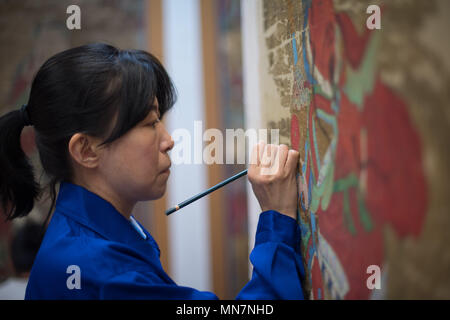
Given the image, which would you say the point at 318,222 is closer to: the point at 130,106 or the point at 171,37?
the point at 130,106

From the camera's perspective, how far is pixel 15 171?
0.89 metres

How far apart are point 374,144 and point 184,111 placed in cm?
109

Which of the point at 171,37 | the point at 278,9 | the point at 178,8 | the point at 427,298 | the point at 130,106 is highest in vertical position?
the point at 178,8

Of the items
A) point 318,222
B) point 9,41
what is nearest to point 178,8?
point 9,41

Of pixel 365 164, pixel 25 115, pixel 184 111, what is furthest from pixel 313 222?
pixel 184 111

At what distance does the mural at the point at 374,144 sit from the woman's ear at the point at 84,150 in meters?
0.39

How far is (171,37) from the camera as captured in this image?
1473 millimetres

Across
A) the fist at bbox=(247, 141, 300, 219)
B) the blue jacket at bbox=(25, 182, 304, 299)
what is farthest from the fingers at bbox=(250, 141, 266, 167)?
the blue jacket at bbox=(25, 182, 304, 299)

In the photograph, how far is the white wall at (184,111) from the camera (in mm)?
1471

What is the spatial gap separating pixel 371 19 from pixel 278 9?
37 centimetres

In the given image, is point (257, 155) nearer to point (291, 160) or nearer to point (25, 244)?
point (291, 160)

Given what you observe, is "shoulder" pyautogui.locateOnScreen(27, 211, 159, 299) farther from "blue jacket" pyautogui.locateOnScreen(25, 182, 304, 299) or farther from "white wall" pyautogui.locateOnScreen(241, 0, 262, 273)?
"white wall" pyautogui.locateOnScreen(241, 0, 262, 273)

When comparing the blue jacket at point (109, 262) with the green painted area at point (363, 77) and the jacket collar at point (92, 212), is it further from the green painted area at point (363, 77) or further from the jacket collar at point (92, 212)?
the green painted area at point (363, 77)

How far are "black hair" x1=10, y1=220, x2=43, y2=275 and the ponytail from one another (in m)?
0.77
